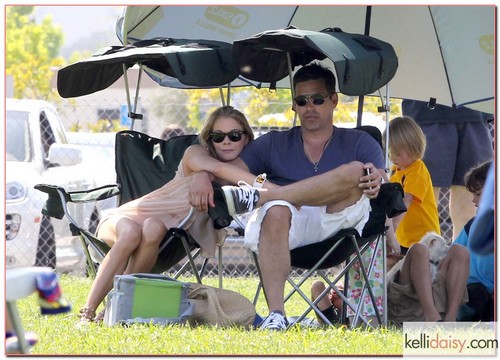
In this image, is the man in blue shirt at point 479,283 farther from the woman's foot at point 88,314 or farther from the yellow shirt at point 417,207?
the woman's foot at point 88,314

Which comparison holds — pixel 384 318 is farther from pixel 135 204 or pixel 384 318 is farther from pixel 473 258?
pixel 135 204

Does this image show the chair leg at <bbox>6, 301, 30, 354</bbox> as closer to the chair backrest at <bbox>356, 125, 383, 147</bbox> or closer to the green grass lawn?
the green grass lawn

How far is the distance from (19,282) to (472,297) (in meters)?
3.35

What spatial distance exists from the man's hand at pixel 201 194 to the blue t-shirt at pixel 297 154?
32 cm

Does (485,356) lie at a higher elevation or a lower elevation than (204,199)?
lower

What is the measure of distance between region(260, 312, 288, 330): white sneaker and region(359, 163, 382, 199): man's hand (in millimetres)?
719

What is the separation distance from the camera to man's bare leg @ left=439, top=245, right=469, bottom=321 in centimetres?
536

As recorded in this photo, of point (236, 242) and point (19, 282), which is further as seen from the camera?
point (236, 242)

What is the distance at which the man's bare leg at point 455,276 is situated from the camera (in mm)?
5363

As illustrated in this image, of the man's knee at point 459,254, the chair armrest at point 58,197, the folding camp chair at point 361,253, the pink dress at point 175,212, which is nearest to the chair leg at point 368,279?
the folding camp chair at point 361,253

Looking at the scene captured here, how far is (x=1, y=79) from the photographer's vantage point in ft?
15.8

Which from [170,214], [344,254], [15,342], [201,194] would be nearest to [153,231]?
[170,214]

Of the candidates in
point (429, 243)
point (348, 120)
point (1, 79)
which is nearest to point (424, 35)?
point (429, 243)

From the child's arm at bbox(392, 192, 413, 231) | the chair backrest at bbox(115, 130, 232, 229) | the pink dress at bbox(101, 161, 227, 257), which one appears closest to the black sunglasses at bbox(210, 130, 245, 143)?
the pink dress at bbox(101, 161, 227, 257)
